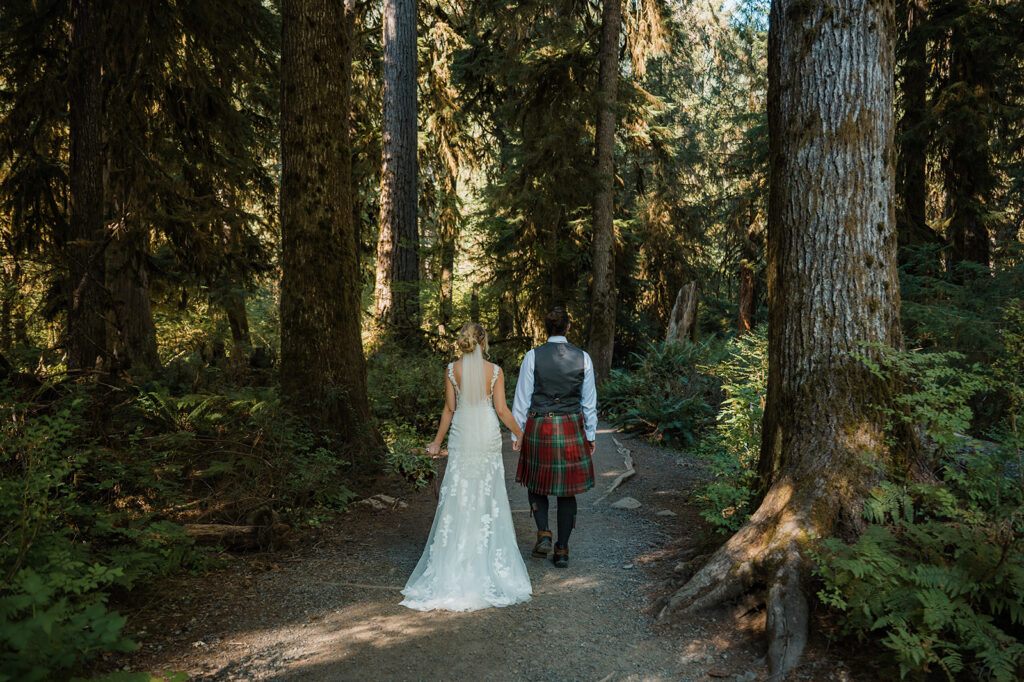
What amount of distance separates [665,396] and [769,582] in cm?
876

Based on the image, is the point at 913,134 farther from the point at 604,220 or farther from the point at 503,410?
the point at 503,410

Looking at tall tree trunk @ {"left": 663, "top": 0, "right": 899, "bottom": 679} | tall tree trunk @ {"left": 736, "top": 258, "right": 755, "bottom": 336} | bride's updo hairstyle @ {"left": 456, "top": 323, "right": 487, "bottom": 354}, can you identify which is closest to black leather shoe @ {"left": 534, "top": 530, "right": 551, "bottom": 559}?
tall tree trunk @ {"left": 663, "top": 0, "right": 899, "bottom": 679}

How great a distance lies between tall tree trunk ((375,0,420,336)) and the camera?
46.0ft

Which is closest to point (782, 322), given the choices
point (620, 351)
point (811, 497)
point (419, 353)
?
point (811, 497)

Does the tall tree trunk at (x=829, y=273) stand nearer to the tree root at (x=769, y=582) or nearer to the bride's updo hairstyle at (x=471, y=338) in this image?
the tree root at (x=769, y=582)

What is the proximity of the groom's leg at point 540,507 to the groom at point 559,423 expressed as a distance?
0.04 meters

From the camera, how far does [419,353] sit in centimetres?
1376

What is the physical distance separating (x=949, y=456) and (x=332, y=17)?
771cm

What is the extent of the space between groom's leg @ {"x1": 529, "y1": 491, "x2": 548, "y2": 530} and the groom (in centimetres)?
4

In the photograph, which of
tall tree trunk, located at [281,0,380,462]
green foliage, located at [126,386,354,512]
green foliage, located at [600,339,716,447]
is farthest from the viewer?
green foliage, located at [600,339,716,447]

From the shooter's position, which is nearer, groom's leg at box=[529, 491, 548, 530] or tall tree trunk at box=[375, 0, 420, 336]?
groom's leg at box=[529, 491, 548, 530]

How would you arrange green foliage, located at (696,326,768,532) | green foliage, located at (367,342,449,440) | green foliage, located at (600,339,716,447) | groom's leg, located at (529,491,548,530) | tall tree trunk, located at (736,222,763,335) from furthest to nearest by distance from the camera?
tall tree trunk, located at (736,222,763,335), green foliage, located at (600,339,716,447), green foliage, located at (367,342,449,440), groom's leg, located at (529,491,548,530), green foliage, located at (696,326,768,532)

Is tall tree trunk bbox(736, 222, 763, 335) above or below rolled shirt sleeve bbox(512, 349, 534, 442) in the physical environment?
above

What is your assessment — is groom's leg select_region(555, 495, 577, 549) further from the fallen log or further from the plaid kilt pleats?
the fallen log
